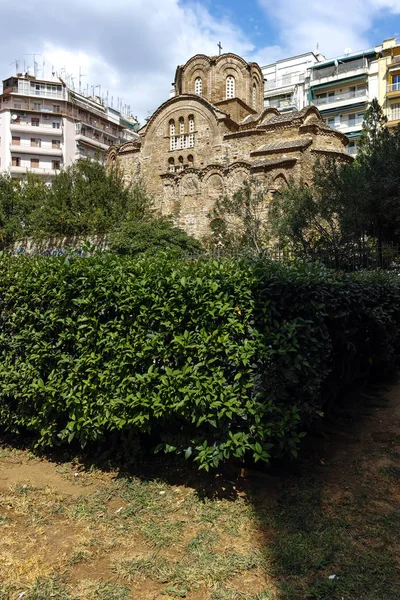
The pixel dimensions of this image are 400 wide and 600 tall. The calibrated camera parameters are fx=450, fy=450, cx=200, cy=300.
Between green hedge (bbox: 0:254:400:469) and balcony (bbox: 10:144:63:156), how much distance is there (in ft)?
178

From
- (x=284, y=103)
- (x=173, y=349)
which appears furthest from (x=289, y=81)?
(x=173, y=349)

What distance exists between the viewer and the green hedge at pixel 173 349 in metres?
3.11

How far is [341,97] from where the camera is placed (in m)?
46.3

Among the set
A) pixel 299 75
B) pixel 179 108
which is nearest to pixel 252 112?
pixel 179 108

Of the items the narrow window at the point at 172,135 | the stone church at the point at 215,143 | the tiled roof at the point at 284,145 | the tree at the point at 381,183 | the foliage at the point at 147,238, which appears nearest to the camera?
the tree at the point at 381,183

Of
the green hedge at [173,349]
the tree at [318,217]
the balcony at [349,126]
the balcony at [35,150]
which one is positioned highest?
the balcony at [35,150]

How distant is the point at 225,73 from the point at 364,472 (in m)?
32.9

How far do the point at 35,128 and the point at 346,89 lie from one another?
34.9 m

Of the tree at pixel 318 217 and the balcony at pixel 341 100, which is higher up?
the balcony at pixel 341 100

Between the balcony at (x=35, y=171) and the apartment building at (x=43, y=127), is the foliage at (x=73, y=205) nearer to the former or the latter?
the apartment building at (x=43, y=127)

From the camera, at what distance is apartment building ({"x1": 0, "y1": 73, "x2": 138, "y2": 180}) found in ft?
170

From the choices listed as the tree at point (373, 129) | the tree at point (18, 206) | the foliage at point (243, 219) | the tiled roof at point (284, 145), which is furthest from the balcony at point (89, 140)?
the tree at point (373, 129)

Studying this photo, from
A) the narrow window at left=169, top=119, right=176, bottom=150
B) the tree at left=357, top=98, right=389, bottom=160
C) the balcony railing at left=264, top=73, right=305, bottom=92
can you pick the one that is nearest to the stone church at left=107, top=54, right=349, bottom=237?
the narrow window at left=169, top=119, right=176, bottom=150

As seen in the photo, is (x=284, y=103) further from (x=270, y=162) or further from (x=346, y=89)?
(x=270, y=162)
